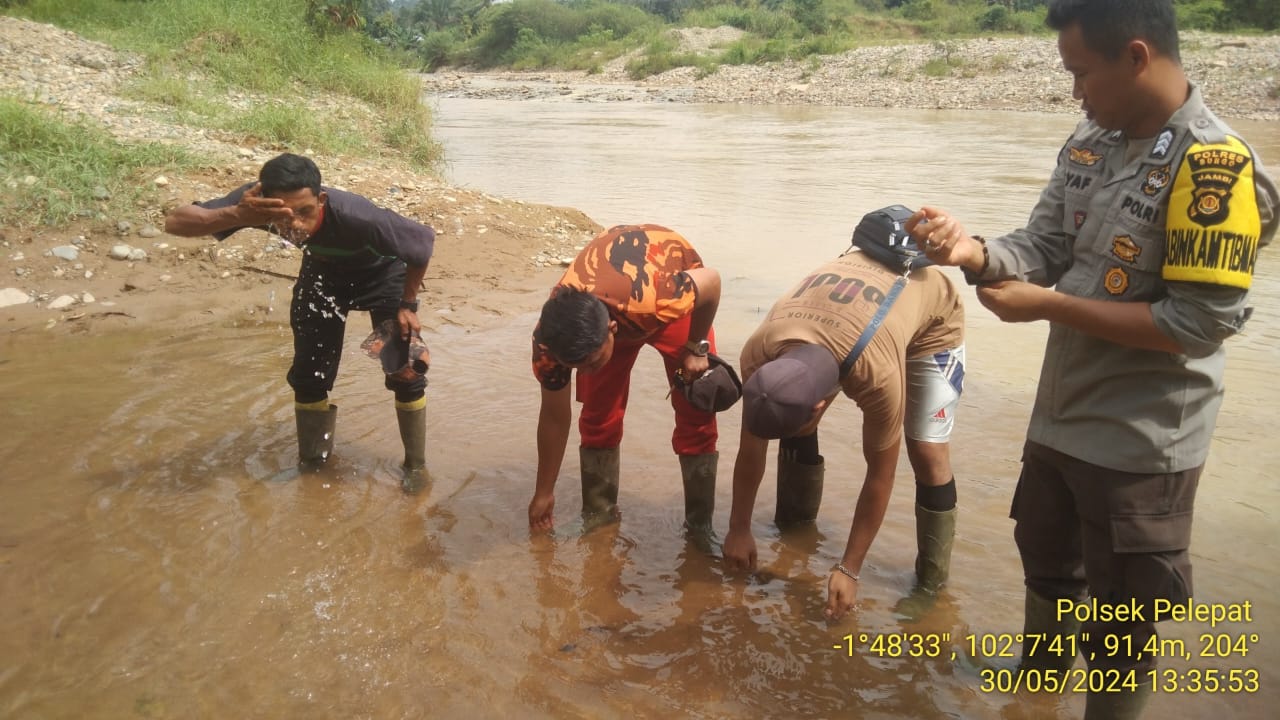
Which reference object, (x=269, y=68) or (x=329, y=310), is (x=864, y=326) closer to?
(x=329, y=310)

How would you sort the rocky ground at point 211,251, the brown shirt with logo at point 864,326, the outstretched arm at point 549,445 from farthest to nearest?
the rocky ground at point 211,251, the outstretched arm at point 549,445, the brown shirt with logo at point 864,326

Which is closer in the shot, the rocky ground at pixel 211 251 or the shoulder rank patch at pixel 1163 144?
the shoulder rank patch at pixel 1163 144

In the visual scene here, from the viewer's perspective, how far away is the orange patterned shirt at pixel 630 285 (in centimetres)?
271

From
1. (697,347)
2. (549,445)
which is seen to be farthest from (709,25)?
(549,445)

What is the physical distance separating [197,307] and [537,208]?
2960 millimetres

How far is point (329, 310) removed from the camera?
3.47m

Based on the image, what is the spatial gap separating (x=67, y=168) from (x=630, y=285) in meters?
5.03

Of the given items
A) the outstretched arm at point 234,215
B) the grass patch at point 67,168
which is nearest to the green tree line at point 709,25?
the grass patch at point 67,168

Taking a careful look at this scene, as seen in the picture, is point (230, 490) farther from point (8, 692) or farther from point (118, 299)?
point (118, 299)

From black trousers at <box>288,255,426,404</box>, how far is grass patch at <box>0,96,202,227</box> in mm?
3280

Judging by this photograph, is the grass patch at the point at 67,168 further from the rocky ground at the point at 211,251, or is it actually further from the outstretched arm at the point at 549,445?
the outstretched arm at the point at 549,445

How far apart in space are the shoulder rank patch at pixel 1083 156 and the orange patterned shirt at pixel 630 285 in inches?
45.9

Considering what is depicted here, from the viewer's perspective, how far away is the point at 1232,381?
4.55 m

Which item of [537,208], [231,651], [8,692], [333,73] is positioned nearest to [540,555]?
[231,651]
